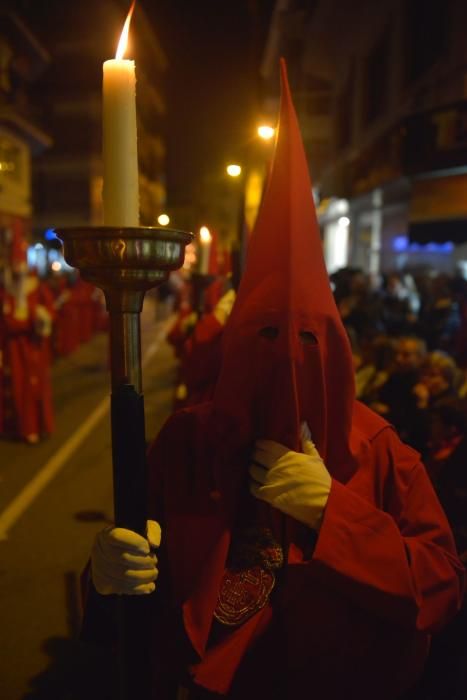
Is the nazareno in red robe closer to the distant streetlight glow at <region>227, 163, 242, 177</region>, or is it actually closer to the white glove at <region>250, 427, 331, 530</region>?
the white glove at <region>250, 427, 331, 530</region>

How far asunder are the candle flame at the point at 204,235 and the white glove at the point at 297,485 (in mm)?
4884

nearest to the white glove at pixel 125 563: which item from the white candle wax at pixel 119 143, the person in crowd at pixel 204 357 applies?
the white candle wax at pixel 119 143

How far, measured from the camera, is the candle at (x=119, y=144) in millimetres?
1124

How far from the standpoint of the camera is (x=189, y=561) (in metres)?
1.62

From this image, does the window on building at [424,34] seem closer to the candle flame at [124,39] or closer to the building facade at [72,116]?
the candle flame at [124,39]

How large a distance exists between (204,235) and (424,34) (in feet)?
26.7

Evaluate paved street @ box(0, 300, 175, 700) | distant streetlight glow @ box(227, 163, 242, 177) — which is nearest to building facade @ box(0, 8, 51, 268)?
paved street @ box(0, 300, 175, 700)

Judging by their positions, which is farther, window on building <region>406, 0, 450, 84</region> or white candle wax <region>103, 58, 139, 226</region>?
window on building <region>406, 0, 450, 84</region>

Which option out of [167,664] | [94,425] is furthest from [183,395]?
[167,664]

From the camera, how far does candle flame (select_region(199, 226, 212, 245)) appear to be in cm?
622

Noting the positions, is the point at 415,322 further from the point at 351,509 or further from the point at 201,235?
the point at 351,509

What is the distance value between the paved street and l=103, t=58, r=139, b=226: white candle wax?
262cm

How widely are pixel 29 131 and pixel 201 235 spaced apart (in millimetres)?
19769

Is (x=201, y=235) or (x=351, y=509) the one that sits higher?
(x=201, y=235)
